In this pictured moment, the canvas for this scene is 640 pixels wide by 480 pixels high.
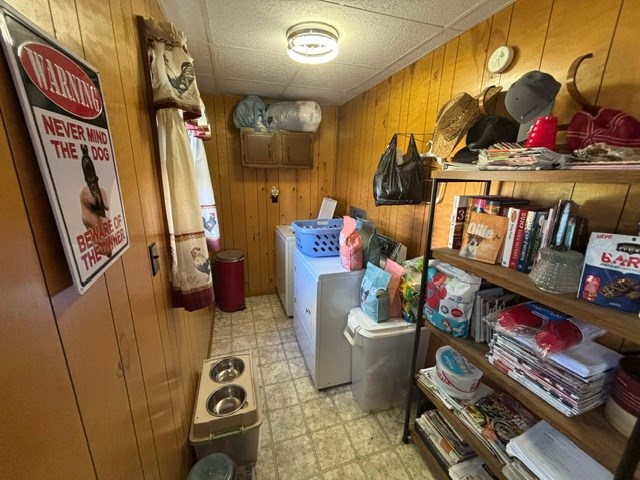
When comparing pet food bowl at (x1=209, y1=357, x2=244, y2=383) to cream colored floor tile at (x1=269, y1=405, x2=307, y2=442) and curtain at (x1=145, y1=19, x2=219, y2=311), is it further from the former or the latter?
curtain at (x1=145, y1=19, x2=219, y2=311)

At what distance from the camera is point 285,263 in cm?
264

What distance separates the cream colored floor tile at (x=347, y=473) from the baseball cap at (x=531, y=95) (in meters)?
1.74

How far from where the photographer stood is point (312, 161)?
114 inches

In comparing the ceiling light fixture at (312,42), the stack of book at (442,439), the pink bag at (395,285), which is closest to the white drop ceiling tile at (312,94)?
the ceiling light fixture at (312,42)

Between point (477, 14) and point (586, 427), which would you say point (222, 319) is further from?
point (477, 14)

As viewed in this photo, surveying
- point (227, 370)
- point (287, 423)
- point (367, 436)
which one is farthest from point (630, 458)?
point (227, 370)

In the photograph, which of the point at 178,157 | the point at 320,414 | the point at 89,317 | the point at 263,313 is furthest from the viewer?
the point at 263,313

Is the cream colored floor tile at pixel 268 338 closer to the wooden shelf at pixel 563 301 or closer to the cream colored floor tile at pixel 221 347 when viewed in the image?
the cream colored floor tile at pixel 221 347

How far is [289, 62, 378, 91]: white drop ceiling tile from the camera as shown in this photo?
6.20 feet

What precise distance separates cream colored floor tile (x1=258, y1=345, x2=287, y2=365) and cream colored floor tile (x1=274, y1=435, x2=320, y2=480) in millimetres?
678

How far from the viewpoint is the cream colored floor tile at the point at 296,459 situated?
136 cm

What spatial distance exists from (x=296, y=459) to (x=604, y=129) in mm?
1877

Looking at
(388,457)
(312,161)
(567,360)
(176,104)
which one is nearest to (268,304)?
(312,161)

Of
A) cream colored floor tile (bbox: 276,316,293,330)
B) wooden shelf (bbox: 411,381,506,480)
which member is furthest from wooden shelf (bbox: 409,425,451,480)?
cream colored floor tile (bbox: 276,316,293,330)
